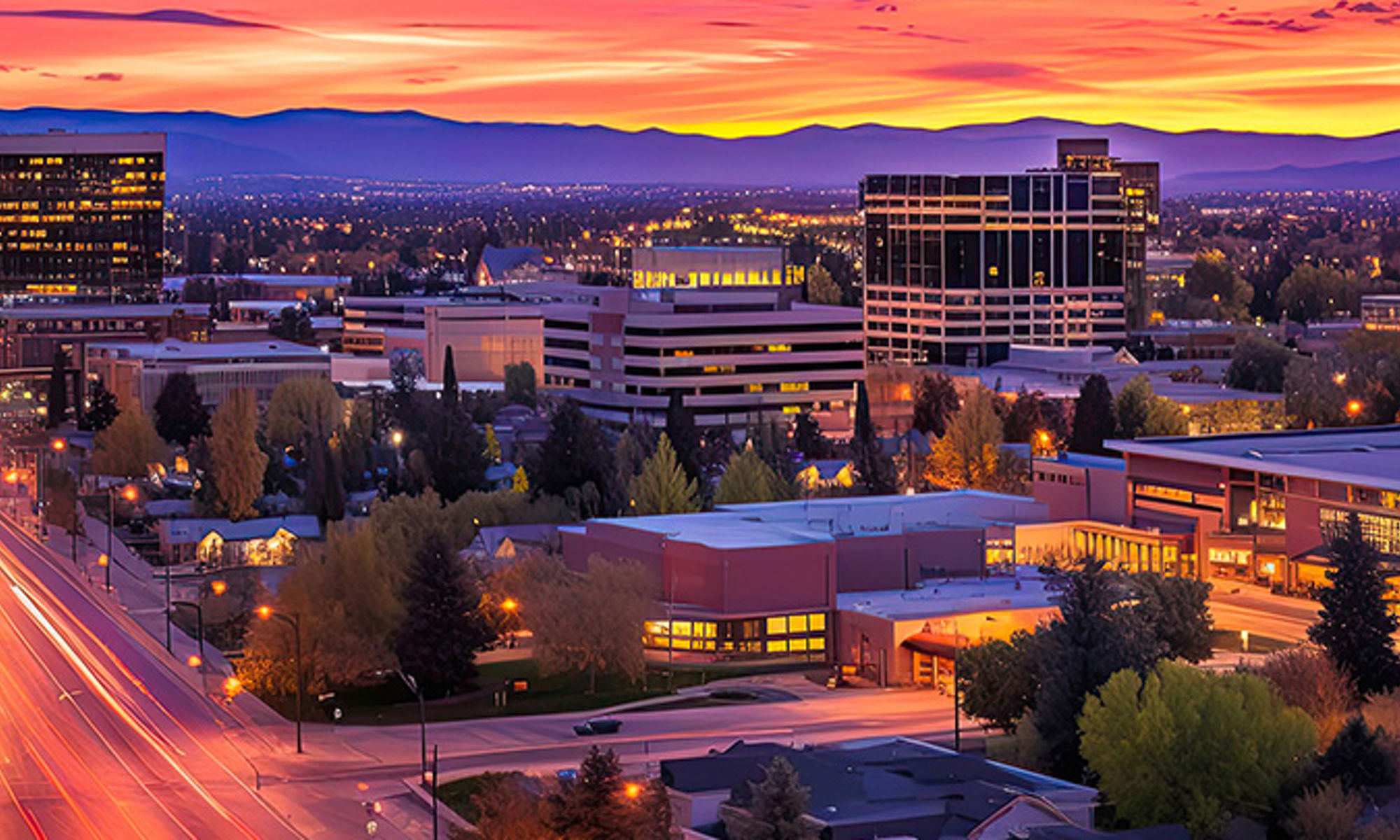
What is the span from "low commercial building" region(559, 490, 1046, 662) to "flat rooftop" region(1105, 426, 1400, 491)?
23.8 ft

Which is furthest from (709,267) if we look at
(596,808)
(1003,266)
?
(596,808)

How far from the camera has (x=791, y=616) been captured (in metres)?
84.8

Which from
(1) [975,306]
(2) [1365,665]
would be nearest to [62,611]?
(2) [1365,665]

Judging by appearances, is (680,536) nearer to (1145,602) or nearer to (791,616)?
(791,616)

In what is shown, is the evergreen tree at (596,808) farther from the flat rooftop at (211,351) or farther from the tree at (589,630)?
the flat rooftop at (211,351)

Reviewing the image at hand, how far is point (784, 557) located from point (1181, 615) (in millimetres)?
13183

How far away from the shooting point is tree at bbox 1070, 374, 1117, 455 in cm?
12400

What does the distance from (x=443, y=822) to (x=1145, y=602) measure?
2416 cm

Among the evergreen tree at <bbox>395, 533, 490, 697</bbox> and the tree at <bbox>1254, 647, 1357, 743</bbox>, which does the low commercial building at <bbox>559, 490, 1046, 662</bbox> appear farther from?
the tree at <bbox>1254, 647, 1357, 743</bbox>

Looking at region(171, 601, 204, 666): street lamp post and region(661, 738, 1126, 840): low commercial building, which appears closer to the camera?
region(661, 738, 1126, 840): low commercial building

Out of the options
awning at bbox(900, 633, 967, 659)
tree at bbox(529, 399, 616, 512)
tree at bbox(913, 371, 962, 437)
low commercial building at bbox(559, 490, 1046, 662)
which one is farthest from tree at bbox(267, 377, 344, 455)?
awning at bbox(900, 633, 967, 659)

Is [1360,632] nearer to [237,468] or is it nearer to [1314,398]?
[237,468]

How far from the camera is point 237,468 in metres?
114

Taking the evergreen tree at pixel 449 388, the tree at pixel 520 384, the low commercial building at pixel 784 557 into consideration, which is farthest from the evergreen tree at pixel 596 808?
the tree at pixel 520 384
